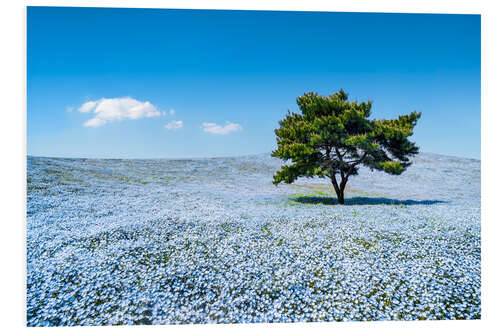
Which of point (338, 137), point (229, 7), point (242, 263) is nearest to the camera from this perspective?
point (242, 263)

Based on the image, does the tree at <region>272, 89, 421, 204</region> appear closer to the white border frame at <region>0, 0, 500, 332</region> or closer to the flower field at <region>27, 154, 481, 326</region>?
the flower field at <region>27, 154, 481, 326</region>

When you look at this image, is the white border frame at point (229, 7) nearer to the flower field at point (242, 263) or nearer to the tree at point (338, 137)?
the flower field at point (242, 263)

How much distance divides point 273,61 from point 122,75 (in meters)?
4.14

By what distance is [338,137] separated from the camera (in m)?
11.1

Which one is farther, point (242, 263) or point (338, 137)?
point (338, 137)

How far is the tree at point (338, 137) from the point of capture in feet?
35.4

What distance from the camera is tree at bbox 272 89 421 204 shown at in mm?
10805

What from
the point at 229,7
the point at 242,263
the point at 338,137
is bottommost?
the point at 242,263

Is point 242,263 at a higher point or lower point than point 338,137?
lower

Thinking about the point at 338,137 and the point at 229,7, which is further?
the point at 338,137

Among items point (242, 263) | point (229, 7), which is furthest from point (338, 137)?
point (242, 263)

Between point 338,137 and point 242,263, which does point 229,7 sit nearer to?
point 242,263

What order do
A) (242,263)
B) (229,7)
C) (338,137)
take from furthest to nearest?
(338,137) < (229,7) < (242,263)

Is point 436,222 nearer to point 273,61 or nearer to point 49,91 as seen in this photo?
point 273,61
